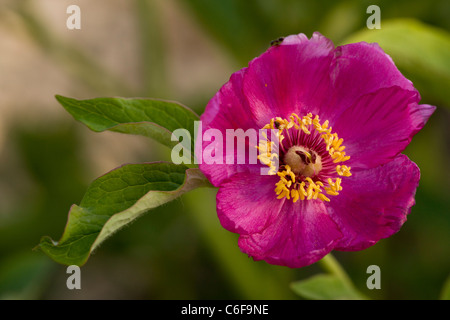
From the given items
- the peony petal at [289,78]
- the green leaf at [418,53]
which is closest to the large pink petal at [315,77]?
the peony petal at [289,78]

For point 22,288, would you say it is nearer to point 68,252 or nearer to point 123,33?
point 68,252

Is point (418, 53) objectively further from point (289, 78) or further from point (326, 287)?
point (326, 287)

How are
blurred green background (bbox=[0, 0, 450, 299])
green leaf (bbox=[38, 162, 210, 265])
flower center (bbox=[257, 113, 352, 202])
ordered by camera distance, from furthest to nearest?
blurred green background (bbox=[0, 0, 450, 299]) < flower center (bbox=[257, 113, 352, 202]) < green leaf (bbox=[38, 162, 210, 265])

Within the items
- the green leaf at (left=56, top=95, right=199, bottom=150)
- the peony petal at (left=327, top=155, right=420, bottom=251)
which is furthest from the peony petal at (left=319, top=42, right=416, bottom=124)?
the green leaf at (left=56, top=95, right=199, bottom=150)

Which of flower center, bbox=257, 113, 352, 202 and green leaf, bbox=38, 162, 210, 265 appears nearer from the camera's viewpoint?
green leaf, bbox=38, 162, 210, 265

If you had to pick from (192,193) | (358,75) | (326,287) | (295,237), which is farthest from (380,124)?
(192,193)

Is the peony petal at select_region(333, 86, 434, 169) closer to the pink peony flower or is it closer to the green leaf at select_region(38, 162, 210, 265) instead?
the pink peony flower
